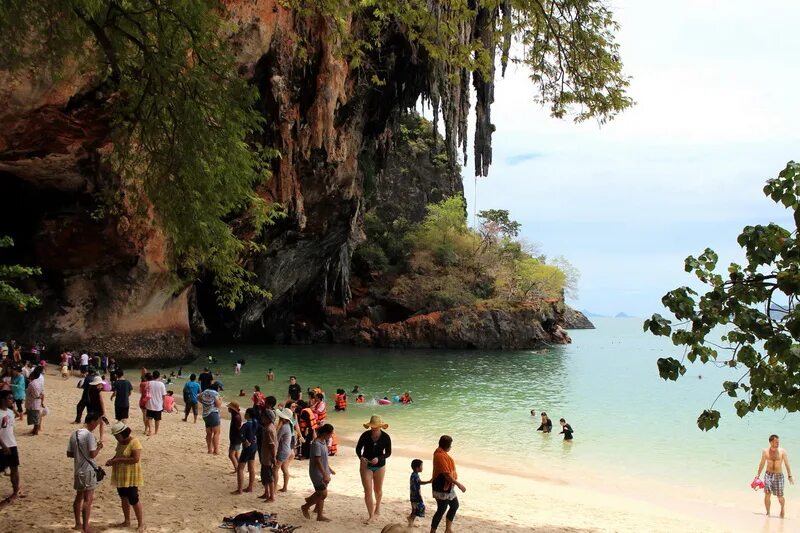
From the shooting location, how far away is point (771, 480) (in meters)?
9.47

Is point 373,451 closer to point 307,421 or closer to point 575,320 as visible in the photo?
point 307,421

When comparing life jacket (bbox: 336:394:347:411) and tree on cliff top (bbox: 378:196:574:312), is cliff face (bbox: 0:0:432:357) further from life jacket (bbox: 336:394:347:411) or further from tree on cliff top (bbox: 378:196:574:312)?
tree on cliff top (bbox: 378:196:574:312)

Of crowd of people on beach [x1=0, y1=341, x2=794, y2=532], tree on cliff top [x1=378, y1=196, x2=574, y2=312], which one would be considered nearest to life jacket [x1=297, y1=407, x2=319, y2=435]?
crowd of people on beach [x1=0, y1=341, x2=794, y2=532]

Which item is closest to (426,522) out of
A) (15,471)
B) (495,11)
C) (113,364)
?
(15,471)

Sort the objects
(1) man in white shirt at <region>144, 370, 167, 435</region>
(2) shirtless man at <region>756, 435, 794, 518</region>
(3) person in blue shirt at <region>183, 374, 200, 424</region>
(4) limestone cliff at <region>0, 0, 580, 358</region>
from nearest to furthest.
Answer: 1. (2) shirtless man at <region>756, 435, 794, 518</region>
2. (1) man in white shirt at <region>144, 370, 167, 435</region>
3. (3) person in blue shirt at <region>183, 374, 200, 424</region>
4. (4) limestone cliff at <region>0, 0, 580, 358</region>

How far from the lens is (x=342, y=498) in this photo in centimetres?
802

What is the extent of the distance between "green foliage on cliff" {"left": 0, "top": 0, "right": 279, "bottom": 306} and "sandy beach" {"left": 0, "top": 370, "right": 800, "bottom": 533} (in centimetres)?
311

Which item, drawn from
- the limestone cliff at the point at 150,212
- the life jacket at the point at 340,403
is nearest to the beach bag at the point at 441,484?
the limestone cliff at the point at 150,212

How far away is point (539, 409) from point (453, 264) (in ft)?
81.4

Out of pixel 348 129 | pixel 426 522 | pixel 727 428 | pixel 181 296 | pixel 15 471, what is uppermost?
pixel 348 129

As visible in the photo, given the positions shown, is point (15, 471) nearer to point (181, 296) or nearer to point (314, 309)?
point (181, 296)

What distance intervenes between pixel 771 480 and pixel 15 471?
10925 millimetres

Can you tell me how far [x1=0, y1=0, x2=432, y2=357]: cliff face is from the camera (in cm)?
1535

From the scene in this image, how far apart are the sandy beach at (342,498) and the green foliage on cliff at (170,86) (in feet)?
10.2
